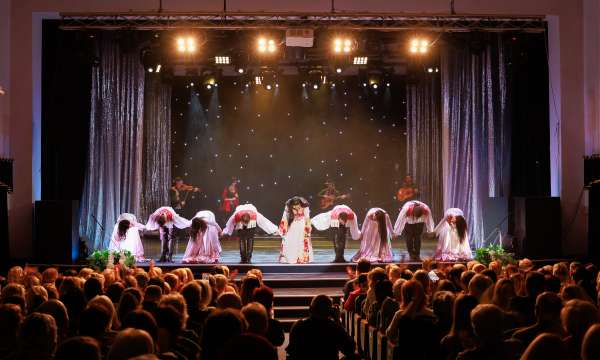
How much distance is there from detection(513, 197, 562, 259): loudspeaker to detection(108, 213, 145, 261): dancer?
300 inches

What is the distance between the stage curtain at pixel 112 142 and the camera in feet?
53.4

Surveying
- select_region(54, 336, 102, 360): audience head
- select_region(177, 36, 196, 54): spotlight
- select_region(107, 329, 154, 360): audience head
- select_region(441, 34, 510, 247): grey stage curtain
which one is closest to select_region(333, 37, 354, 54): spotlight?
select_region(441, 34, 510, 247): grey stage curtain

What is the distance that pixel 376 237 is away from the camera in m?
14.5

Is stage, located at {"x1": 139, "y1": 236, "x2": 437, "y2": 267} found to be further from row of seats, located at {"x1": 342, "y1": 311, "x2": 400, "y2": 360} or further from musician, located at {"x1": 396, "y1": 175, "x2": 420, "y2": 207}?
row of seats, located at {"x1": 342, "y1": 311, "x2": 400, "y2": 360}

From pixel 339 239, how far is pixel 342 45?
12.4ft

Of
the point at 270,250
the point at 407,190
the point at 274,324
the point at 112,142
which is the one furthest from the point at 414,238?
the point at 274,324

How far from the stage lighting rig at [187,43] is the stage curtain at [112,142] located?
7.70 feet

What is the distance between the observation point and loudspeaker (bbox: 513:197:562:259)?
14.3 meters

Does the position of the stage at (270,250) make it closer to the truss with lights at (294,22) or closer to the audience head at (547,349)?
the truss with lights at (294,22)

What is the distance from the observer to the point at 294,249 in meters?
14.1

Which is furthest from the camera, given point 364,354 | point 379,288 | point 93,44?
point 93,44

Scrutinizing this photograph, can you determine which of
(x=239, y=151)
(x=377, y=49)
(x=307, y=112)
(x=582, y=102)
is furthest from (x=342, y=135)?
(x=582, y=102)

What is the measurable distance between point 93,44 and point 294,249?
592 centimetres

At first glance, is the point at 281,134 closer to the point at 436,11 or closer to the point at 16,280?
the point at 436,11
